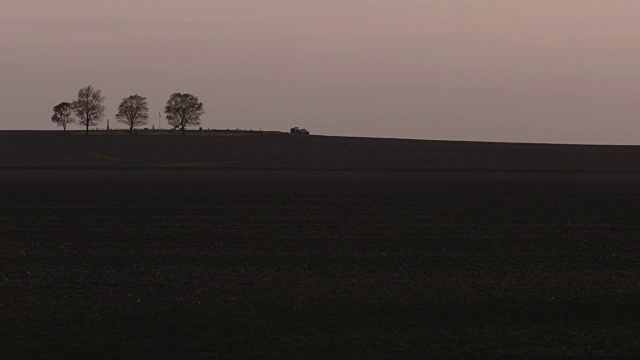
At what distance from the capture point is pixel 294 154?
102 metres

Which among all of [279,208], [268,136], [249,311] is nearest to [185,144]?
[268,136]

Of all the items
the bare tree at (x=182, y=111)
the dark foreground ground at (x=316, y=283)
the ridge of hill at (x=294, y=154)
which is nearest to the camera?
the dark foreground ground at (x=316, y=283)

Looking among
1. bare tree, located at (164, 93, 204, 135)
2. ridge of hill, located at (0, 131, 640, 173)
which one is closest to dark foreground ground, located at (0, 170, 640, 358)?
ridge of hill, located at (0, 131, 640, 173)

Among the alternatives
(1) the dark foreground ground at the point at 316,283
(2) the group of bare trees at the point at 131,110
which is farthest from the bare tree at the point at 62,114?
(1) the dark foreground ground at the point at 316,283

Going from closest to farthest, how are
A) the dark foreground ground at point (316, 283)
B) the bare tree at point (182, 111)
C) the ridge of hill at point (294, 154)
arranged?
the dark foreground ground at point (316, 283)
the ridge of hill at point (294, 154)
the bare tree at point (182, 111)

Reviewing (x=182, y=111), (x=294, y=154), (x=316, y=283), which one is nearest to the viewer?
(x=316, y=283)

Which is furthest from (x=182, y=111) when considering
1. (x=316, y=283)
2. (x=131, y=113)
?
(x=316, y=283)

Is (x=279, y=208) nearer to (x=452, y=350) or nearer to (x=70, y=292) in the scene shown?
(x=70, y=292)

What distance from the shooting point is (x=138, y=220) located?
2655cm

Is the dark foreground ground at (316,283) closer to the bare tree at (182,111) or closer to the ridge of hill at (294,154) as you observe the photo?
the ridge of hill at (294,154)

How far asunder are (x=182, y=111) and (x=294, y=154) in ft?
126

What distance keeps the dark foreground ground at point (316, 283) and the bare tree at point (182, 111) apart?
107 metres

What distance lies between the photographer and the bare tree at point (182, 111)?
135875 mm

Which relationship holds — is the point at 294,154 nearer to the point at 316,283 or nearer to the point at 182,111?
the point at 182,111
